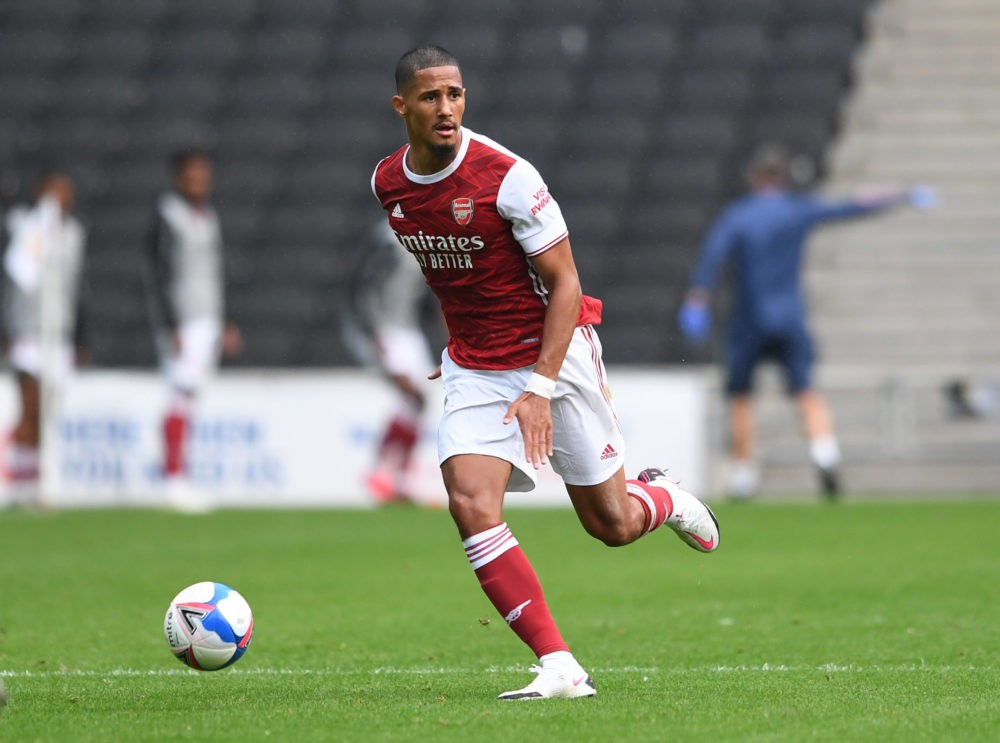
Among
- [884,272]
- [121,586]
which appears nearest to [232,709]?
[121,586]

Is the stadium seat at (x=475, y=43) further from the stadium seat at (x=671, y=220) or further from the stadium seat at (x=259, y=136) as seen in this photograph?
the stadium seat at (x=671, y=220)

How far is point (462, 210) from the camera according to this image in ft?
17.4

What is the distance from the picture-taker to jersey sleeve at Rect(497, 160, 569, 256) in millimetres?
5238

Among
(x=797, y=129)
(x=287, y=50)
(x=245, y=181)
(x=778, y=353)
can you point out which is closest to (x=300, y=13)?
(x=287, y=50)

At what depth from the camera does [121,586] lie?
8797 millimetres

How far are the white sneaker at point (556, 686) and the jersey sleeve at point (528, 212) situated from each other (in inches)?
48.2

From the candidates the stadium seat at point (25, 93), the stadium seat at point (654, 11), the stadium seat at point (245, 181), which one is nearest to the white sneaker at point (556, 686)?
the stadium seat at point (245, 181)

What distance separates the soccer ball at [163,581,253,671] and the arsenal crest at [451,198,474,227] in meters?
1.41

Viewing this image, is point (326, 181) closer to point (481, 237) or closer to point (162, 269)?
point (162, 269)

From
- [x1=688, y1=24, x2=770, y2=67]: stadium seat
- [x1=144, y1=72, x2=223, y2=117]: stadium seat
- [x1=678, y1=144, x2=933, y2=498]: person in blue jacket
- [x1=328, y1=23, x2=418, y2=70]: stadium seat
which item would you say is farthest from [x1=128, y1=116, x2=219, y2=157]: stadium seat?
[x1=678, y1=144, x2=933, y2=498]: person in blue jacket

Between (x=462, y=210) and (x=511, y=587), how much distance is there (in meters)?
1.12

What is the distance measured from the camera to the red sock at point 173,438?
520 inches

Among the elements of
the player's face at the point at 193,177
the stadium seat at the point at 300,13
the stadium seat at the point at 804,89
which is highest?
the stadium seat at the point at 300,13

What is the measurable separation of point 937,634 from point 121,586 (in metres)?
4.11
